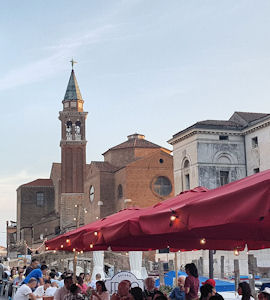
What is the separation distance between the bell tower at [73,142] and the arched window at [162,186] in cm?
1515

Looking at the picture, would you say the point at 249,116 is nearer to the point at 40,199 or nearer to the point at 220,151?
the point at 220,151

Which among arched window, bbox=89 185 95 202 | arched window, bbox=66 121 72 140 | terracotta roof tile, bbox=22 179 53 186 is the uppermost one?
arched window, bbox=66 121 72 140

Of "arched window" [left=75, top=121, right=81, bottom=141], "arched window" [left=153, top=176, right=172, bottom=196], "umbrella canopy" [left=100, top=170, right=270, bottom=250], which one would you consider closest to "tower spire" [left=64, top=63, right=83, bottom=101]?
"arched window" [left=75, top=121, right=81, bottom=141]

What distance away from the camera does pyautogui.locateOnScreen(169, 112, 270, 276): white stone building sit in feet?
111

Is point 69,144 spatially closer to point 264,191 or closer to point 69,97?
point 69,97

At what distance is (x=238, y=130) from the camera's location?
117 feet

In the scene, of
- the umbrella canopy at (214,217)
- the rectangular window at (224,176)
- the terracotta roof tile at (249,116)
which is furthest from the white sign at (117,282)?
the terracotta roof tile at (249,116)

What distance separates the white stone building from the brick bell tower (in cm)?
2735

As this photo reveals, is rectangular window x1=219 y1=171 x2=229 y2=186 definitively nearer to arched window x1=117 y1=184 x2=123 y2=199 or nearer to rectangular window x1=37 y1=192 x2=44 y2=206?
arched window x1=117 y1=184 x2=123 y2=199

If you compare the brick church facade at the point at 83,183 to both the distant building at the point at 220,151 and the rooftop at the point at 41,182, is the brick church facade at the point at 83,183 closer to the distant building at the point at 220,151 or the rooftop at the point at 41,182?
the rooftop at the point at 41,182

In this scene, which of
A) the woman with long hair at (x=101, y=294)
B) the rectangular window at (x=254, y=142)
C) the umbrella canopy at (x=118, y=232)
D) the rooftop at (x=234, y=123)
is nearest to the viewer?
the umbrella canopy at (x=118, y=232)

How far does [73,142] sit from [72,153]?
1353 millimetres

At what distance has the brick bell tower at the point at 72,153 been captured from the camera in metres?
61.2

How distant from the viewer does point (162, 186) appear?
49469 millimetres
